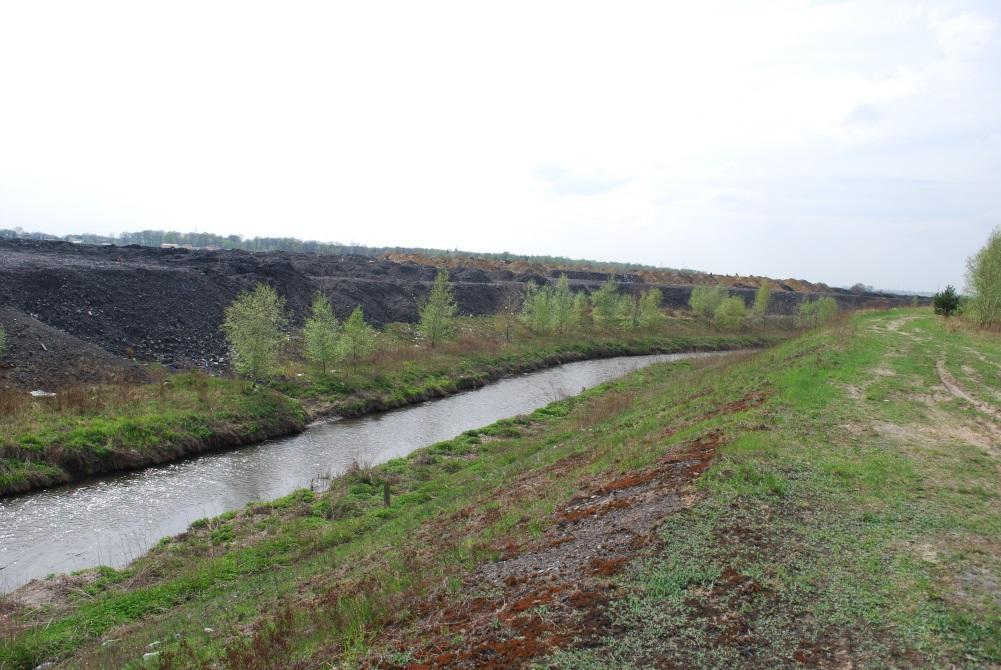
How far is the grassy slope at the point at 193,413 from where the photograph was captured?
2309 centimetres

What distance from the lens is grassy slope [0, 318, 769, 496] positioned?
75.8 ft

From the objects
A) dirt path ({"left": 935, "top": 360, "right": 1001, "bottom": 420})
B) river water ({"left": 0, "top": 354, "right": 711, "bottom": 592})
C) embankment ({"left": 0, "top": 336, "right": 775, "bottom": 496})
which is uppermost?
dirt path ({"left": 935, "top": 360, "right": 1001, "bottom": 420})

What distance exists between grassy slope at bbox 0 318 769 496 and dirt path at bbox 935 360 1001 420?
2904cm

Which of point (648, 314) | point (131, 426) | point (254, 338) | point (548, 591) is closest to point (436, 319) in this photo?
point (254, 338)

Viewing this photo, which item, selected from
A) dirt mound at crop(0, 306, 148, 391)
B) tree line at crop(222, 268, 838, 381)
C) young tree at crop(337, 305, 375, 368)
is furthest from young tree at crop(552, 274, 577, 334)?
dirt mound at crop(0, 306, 148, 391)

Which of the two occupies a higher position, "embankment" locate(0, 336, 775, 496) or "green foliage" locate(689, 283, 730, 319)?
"green foliage" locate(689, 283, 730, 319)

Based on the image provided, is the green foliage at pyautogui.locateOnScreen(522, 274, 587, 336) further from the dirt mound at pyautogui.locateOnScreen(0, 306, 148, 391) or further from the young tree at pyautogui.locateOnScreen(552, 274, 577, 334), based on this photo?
the dirt mound at pyautogui.locateOnScreen(0, 306, 148, 391)

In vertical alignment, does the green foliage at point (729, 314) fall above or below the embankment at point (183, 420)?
above

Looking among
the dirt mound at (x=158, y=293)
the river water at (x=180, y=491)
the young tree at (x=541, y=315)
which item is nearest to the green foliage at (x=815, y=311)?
the young tree at (x=541, y=315)

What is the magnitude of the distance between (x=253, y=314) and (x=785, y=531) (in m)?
31.9

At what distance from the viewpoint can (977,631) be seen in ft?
22.0

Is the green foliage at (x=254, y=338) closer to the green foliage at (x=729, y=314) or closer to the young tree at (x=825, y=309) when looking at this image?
the green foliage at (x=729, y=314)

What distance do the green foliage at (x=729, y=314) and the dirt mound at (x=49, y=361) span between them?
75.2 metres

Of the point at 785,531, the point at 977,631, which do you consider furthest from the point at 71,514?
the point at 977,631
